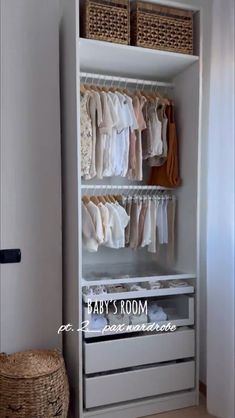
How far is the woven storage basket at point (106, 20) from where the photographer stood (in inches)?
82.7

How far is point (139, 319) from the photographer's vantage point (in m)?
2.27

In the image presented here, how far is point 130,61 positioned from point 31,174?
0.97m

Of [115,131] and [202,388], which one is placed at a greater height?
[115,131]

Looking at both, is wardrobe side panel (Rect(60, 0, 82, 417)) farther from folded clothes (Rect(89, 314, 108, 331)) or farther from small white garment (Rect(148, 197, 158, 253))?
small white garment (Rect(148, 197, 158, 253))

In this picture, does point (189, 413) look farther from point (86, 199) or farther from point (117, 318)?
point (86, 199)

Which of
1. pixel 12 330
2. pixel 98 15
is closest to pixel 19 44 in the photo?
pixel 98 15

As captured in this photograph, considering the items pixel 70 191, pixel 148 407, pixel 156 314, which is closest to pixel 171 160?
pixel 70 191

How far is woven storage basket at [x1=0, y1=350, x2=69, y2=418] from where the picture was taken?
1879mm

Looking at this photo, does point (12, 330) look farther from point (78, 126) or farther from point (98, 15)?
point (98, 15)

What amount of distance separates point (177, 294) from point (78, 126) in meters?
1.24

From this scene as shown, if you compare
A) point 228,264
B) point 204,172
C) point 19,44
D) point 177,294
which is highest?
point 19,44

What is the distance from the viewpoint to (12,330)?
7.25 feet

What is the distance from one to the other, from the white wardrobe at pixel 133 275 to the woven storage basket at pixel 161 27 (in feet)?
0.17

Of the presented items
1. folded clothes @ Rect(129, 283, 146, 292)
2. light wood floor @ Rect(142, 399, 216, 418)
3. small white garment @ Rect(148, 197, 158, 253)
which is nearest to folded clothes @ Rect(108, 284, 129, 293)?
folded clothes @ Rect(129, 283, 146, 292)
